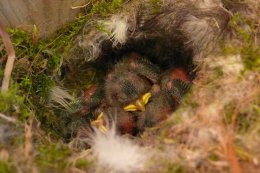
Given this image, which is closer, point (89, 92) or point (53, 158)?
point (53, 158)

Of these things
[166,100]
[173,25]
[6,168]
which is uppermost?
[173,25]

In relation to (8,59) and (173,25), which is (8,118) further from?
(173,25)

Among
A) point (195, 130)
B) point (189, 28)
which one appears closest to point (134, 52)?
point (189, 28)

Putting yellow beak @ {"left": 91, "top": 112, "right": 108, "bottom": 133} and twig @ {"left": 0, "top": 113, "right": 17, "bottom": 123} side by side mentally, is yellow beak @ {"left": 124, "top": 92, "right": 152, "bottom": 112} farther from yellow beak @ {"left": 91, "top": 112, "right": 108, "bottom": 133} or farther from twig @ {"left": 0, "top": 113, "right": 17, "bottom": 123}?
twig @ {"left": 0, "top": 113, "right": 17, "bottom": 123}

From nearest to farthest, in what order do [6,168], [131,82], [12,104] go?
1. [6,168]
2. [12,104]
3. [131,82]

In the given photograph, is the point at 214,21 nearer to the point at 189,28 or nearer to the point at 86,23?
the point at 189,28

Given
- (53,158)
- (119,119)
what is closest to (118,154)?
(53,158)

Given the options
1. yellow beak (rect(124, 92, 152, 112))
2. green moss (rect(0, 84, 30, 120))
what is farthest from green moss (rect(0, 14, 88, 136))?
yellow beak (rect(124, 92, 152, 112))

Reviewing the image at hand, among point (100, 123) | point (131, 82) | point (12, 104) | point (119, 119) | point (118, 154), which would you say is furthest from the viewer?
point (131, 82)
